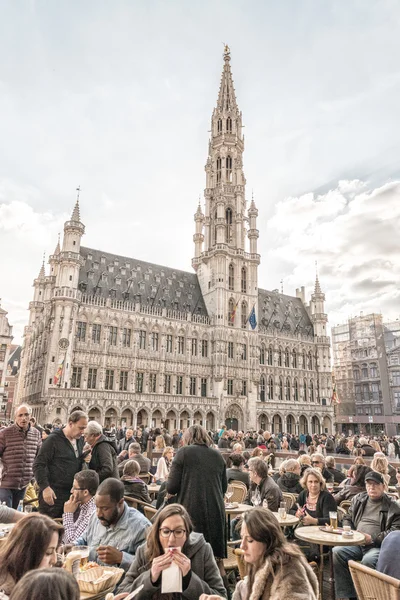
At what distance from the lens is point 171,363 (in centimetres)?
4122

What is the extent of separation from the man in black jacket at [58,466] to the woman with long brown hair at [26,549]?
320 centimetres

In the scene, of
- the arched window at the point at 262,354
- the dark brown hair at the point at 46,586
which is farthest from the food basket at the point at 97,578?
the arched window at the point at 262,354

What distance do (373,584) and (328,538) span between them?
193 centimetres

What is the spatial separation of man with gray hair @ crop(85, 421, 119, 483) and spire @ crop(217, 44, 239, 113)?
55919mm

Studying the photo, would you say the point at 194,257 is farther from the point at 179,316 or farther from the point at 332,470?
the point at 332,470

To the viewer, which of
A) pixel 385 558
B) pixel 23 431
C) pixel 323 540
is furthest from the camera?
pixel 23 431

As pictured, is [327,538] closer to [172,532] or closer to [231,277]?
[172,532]

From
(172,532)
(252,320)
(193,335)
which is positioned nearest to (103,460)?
(172,532)

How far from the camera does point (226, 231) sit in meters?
48.9

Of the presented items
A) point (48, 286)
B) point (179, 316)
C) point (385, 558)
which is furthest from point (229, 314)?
point (385, 558)

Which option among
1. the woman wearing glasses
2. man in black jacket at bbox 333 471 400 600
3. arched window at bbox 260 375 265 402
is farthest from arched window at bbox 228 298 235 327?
the woman wearing glasses

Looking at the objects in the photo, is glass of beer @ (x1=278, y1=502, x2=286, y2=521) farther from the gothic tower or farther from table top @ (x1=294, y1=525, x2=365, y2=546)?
the gothic tower

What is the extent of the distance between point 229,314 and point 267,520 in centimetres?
4281

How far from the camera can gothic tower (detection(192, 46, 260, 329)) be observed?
45.9m
